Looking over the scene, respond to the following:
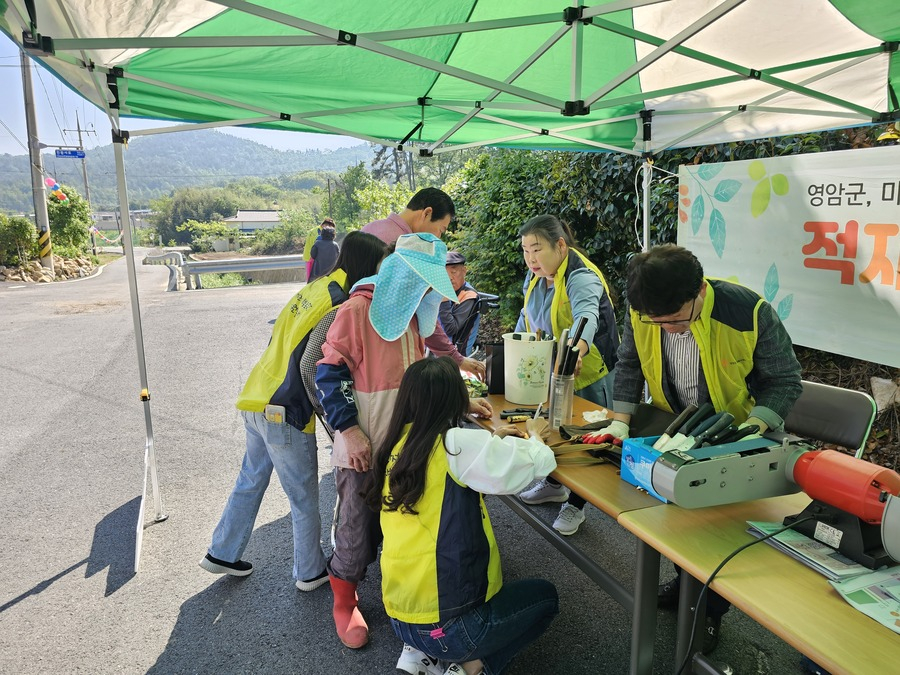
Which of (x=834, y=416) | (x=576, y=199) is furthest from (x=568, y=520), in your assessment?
(x=576, y=199)

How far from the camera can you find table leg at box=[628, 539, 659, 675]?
162 centimetres

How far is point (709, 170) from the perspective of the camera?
415 cm

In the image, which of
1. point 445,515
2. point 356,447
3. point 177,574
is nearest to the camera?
point 445,515

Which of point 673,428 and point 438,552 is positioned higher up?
point 673,428

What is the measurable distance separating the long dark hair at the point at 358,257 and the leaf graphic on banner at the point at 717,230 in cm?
290

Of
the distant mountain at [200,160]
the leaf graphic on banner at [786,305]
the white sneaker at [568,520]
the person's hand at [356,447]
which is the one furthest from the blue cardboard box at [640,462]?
the distant mountain at [200,160]

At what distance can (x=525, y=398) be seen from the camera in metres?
2.42

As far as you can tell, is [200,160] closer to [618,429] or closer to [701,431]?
[618,429]

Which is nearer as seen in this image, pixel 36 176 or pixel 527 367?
pixel 527 367

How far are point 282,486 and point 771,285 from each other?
10.8 feet

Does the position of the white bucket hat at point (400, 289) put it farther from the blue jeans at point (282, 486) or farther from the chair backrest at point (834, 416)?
the chair backrest at point (834, 416)

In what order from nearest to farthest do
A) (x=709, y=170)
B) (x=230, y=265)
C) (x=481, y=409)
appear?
(x=481, y=409) < (x=709, y=170) < (x=230, y=265)

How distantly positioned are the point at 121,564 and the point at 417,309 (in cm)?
212

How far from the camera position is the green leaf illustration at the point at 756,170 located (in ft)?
12.3
